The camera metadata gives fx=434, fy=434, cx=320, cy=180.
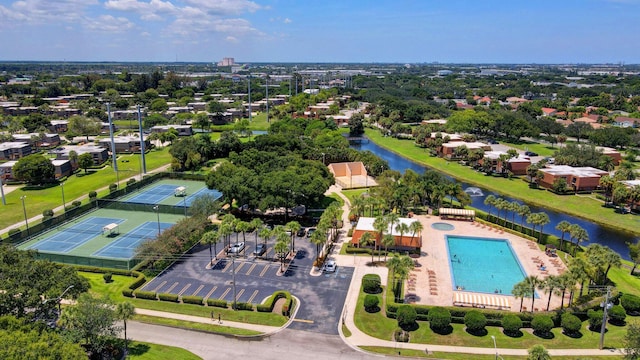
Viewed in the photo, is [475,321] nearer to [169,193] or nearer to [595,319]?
[595,319]

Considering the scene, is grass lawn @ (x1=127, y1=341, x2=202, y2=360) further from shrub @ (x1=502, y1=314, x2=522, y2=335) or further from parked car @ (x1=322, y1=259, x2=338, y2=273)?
shrub @ (x1=502, y1=314, x2=522, y2=335)

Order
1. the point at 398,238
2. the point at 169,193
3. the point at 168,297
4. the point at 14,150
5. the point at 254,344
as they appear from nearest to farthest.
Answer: the point at 254,344 < the point at 168,297 < the point at 398,238 < the point at 169,193 < the point at 14,150

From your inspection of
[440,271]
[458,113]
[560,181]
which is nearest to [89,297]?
[440,271]

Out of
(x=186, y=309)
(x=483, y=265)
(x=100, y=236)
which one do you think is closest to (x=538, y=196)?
(x=483, y=265)

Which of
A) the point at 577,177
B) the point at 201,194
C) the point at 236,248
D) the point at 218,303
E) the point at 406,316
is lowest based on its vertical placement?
the point at 218,303

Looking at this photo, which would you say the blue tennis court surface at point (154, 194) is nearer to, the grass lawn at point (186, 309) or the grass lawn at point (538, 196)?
the grass lawn at point (186, 309)
